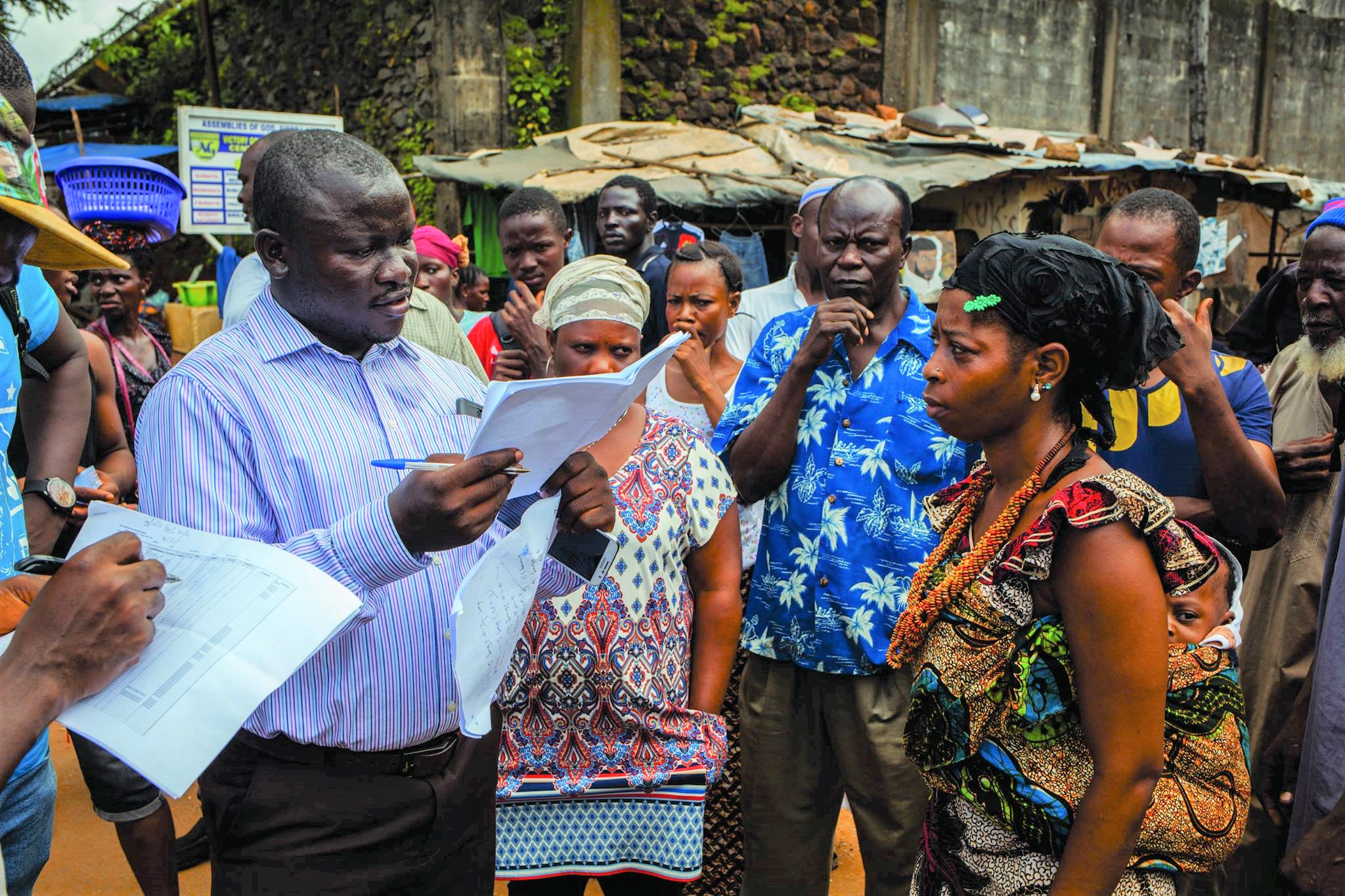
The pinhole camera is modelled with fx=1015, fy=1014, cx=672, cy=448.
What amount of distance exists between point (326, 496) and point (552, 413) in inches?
20.5

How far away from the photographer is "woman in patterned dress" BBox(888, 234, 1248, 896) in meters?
1.69

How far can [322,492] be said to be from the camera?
1.89 metres

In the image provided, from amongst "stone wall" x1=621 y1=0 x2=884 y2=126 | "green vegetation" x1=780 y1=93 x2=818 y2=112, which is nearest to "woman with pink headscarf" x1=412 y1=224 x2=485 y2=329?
"stone wall" x1=621 y1=0 x2=884 y2=126

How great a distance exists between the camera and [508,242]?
4.88 metres

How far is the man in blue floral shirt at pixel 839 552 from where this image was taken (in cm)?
277

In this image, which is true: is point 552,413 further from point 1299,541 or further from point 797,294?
point 797,294

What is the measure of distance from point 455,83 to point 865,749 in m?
8.70

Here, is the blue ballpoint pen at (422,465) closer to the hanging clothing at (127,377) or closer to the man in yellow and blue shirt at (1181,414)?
the man in yellow and blue shirt at (1181,414)

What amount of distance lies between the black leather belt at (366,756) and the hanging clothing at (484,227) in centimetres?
719

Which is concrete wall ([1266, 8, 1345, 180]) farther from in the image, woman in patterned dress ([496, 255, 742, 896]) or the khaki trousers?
woman in patterned dress ([496, 255, 742, 896])

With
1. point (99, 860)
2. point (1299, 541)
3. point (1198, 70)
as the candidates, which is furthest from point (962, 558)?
point (1198, 70)

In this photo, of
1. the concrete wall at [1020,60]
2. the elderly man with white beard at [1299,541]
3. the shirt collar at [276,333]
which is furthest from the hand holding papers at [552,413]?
the concrete wall at [1020,60]

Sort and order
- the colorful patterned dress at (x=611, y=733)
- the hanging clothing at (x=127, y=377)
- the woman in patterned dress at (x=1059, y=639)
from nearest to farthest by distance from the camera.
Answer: the woman in patterned dress at (x=1059, y=639) < the colorful patterned dress at (x=611, y=733) < the hanging clothing at (x=127, y=377)

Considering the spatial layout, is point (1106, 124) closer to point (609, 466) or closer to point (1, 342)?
point (609, 466)
